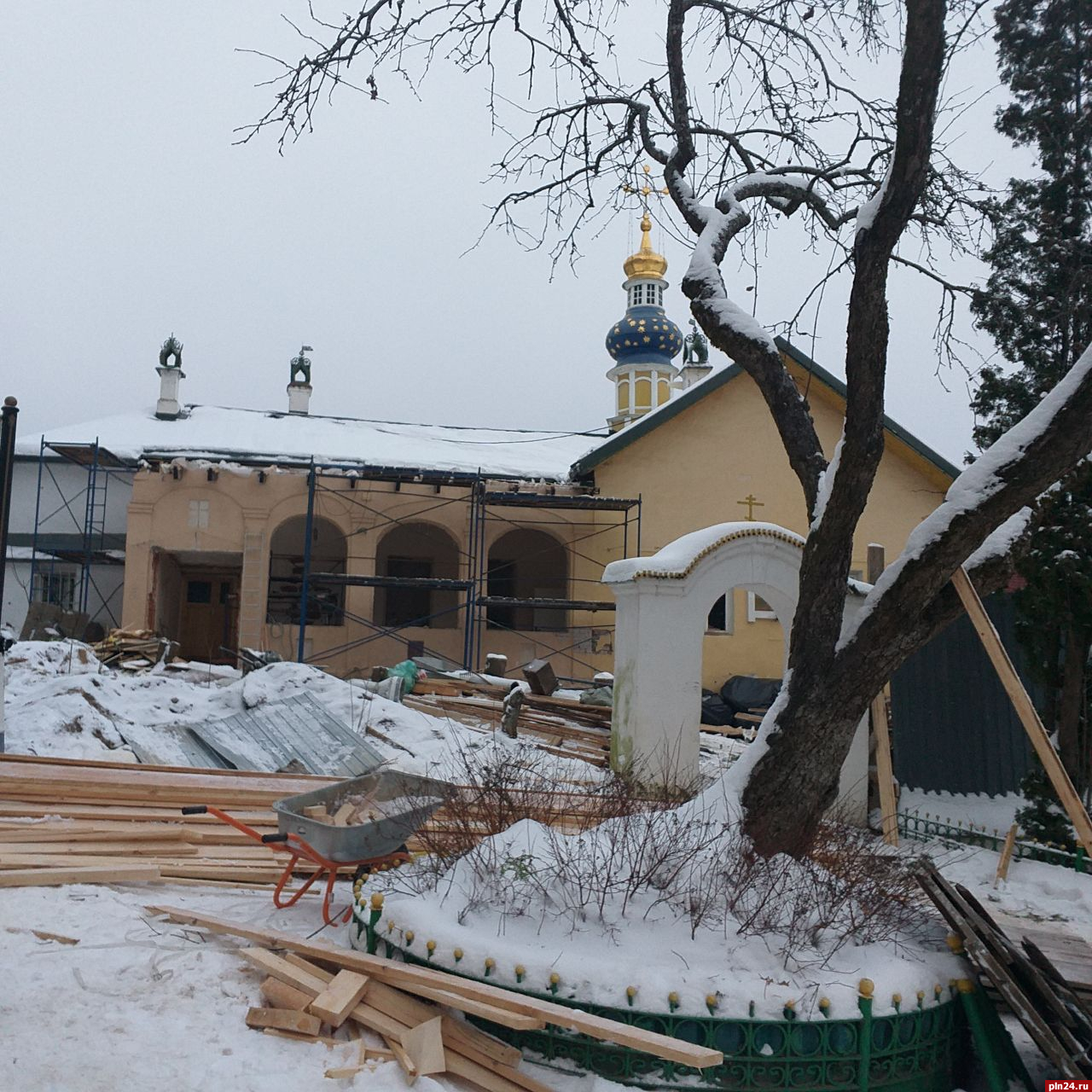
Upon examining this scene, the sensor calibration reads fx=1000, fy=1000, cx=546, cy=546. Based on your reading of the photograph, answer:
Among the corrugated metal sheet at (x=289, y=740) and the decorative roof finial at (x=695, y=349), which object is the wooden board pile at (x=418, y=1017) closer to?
the corrugated metal sheet at (x=289, y=740)

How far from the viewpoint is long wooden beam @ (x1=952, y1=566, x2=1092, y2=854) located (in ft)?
16.7

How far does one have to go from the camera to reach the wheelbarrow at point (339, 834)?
5746 millimetres

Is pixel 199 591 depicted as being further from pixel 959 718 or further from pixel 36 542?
pixel 959 718

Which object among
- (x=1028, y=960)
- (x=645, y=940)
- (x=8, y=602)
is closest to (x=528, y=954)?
(x=645, y=940)

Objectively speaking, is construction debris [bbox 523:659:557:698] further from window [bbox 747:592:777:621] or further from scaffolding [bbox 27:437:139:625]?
scaffolding [bbox 27:437:139:625]

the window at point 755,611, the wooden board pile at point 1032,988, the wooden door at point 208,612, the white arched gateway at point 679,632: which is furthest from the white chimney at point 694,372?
the wooden board pile at point 1032,988

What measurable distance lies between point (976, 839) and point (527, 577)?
1747 centimetres

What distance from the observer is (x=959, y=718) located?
10.1m

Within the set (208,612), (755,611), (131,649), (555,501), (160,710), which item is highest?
(555,501)

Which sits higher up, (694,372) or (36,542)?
(694,372)

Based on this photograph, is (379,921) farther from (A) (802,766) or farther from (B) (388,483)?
(B) (388,483)

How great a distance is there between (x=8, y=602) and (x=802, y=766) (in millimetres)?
21767

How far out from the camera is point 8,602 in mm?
22500

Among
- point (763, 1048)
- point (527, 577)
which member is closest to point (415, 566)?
point (527, 577)
